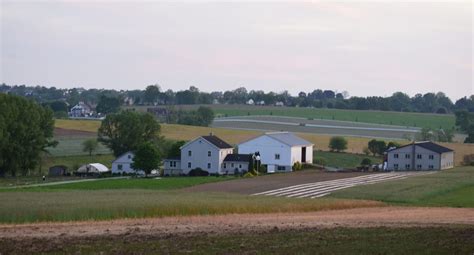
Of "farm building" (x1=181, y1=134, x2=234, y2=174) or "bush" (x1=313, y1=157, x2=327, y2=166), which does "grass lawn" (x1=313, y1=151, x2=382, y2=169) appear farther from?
"farm building" (x1=181, y1=134, x2=234, y2=174)

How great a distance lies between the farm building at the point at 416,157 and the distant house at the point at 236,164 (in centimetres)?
1541

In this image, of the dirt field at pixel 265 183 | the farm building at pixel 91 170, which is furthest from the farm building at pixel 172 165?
the dirt field at pixel 265 183

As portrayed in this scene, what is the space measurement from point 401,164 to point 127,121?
30299 millimetres

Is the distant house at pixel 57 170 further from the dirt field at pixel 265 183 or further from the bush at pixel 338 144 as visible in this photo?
the bush at pixel 338 144

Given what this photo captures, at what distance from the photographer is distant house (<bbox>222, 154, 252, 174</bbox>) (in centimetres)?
8838

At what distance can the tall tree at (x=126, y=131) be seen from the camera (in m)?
98.9

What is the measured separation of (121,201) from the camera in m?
44.7

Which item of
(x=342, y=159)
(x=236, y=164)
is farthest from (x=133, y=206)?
(x=342, y=159)

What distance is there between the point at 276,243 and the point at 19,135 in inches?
2555

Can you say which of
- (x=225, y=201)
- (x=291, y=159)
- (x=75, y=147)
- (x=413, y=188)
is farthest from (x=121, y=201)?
(x=75, y=147)

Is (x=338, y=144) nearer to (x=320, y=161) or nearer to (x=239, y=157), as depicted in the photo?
(x=320, y=161)

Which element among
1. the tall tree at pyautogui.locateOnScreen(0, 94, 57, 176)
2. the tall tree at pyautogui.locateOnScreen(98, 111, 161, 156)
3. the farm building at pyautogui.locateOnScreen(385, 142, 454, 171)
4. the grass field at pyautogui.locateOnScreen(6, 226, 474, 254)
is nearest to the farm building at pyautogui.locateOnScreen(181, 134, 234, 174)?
the tall tree at pyautogui.locateOnScreen(98, 111, 161, 156)

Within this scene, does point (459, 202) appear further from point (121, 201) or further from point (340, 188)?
point (121, 201)

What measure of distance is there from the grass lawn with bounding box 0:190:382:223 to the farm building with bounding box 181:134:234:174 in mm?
37164
